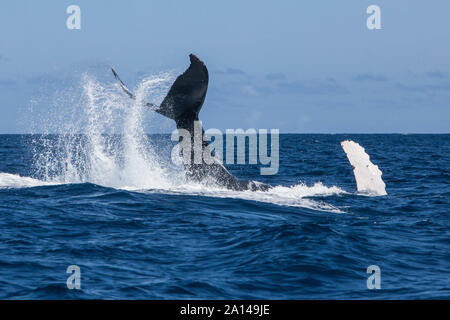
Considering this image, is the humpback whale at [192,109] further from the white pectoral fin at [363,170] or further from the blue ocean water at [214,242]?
the white pectoral fin at [363,170]

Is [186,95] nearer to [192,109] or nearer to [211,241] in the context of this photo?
[192,109]

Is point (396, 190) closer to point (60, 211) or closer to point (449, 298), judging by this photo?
point (60, 211)

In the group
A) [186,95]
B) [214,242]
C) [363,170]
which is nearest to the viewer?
[214,242]

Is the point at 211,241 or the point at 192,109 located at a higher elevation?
the point at 192,109

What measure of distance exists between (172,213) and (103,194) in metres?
2.76

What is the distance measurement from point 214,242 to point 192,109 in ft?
12.1

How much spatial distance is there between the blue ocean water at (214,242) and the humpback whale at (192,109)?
45 cm

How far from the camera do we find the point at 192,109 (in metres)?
12.6

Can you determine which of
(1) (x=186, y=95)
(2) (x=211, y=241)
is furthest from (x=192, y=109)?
(2) (x=211, y=241)

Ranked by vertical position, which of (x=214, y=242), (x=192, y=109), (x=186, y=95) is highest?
(x=186, y=95)

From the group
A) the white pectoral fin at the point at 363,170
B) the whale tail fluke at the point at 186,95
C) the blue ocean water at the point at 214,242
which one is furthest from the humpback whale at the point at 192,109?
the white pectoral fin at the point at 363,170

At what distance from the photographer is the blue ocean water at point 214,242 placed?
299 inches
